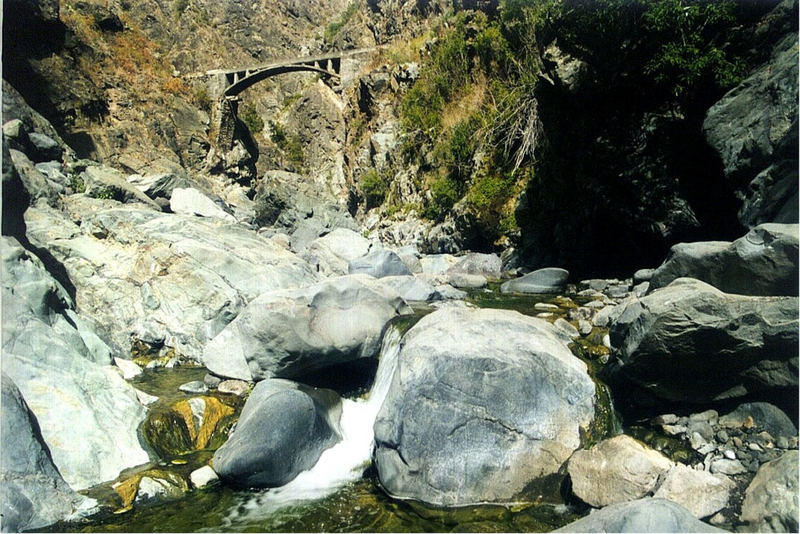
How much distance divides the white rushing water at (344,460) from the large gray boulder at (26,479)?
57.1 inches

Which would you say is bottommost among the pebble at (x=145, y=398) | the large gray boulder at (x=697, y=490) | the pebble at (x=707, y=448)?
the pebble at (x=145, y=398)

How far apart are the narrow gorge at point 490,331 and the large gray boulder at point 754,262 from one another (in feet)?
0.10

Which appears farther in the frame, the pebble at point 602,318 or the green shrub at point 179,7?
the green shrub at point 179,7

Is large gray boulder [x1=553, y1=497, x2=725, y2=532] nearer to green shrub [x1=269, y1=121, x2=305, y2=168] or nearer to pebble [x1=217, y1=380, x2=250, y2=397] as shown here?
pebble [x1=217, y1=380, x2=250, y2=397]

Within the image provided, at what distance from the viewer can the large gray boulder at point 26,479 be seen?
4027mm

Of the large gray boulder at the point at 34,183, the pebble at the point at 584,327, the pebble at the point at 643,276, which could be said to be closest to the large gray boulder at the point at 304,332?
the pebble at the point at 584,327

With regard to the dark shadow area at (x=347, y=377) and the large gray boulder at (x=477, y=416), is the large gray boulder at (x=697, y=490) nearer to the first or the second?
the large gray boulder at (x=477, y=416)

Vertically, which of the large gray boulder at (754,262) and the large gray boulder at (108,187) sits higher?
the large gray boulder at (108,187)

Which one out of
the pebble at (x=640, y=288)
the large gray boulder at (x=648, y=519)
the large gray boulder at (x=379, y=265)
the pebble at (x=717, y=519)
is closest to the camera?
the large gray boulder at (x=648, y=519)

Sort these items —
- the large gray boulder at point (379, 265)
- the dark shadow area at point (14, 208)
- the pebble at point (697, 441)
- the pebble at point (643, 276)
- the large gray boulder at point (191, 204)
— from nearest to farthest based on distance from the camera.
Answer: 1. the pebble at point (697, 441)
2. the dark shadow area at point (14, 208)
3. the pebble at point (643, 276)
4. the large gray boulder at point (379, 265)
5. the large gray boulder at point (191, 204)

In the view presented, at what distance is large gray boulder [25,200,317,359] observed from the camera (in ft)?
26.5

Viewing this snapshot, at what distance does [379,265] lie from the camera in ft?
42.1

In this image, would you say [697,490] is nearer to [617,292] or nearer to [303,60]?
[617,292]

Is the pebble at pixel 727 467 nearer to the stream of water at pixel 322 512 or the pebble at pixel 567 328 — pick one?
the stream of water at pixel 322 512
